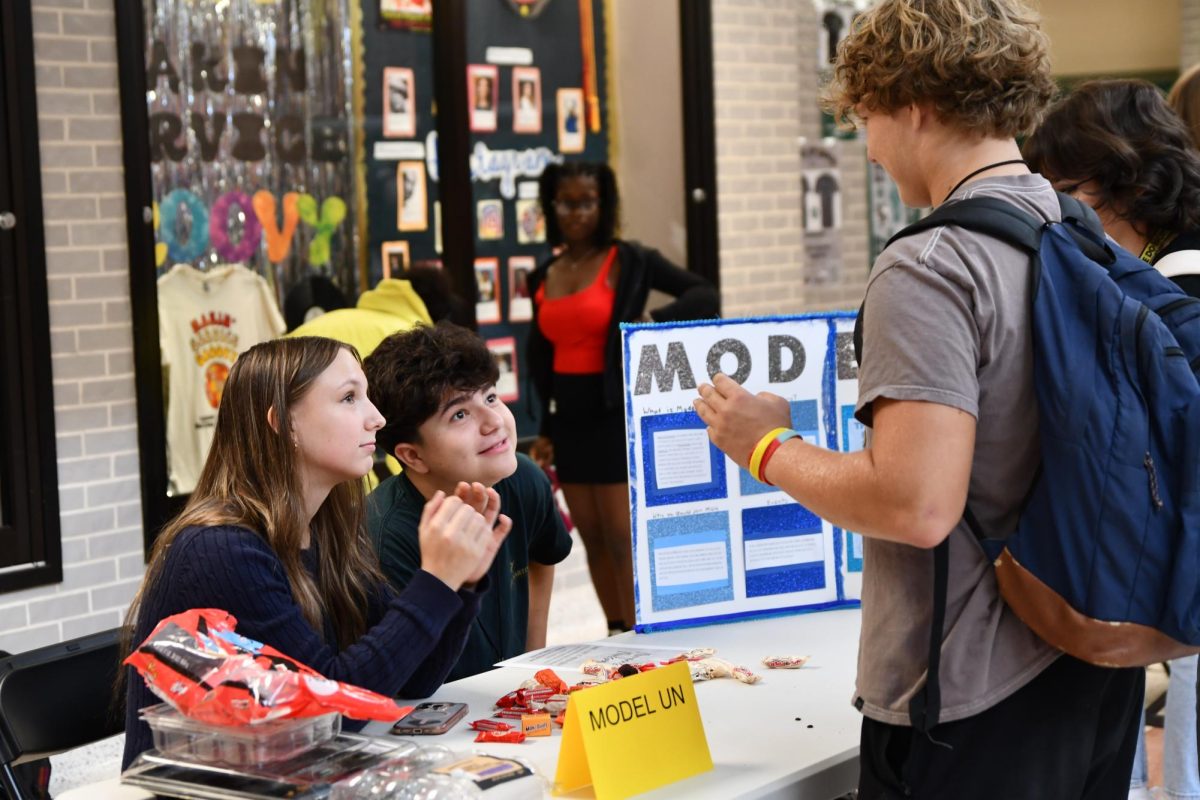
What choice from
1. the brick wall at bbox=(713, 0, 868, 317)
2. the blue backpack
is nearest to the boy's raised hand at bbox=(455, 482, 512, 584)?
the blue backpack

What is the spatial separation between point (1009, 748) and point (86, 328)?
3.77 metres

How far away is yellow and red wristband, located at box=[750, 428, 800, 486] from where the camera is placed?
187 centimetres

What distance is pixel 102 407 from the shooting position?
15.9ft

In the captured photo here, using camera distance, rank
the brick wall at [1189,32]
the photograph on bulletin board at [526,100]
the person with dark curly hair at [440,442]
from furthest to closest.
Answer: the brick wall at [1189,32]
the photograph on bulletin board at [526,100]
the person with dark curly hair at [440,442]

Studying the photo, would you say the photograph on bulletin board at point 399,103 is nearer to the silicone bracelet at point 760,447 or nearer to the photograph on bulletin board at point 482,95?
the photograph on bulletin board at point 482,95

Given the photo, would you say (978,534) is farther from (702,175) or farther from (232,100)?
(702,175)

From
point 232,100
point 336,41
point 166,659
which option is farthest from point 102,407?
point 166,659

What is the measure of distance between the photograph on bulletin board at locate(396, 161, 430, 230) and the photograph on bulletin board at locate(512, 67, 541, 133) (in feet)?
1.81

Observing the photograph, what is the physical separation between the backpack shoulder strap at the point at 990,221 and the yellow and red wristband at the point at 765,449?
0.29 meters

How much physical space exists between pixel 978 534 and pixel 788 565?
116 centimetres

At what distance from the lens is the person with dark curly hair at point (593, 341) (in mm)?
5172

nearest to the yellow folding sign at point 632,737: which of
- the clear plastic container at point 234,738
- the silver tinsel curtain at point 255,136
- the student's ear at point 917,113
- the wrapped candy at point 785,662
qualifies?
the clear plastic container at point 234,738

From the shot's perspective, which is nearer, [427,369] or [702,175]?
[427,369]

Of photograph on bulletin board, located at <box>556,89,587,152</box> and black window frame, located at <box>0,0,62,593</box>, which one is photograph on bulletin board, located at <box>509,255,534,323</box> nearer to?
photograph on bulletin board, located at <box>556,89,587,152</box>
